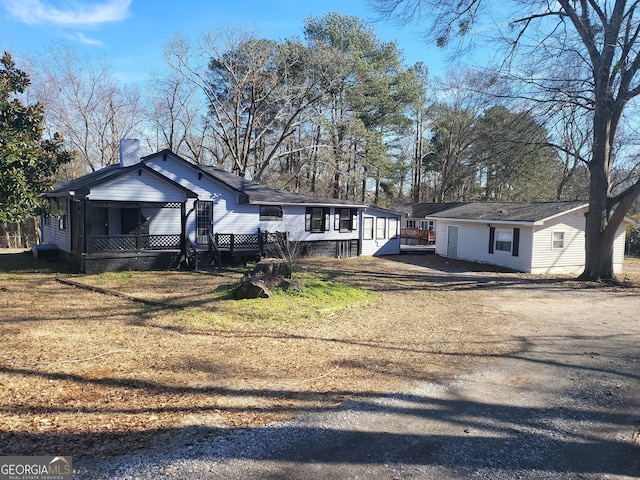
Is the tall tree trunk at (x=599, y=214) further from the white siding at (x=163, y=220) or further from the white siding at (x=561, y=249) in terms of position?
the white siding at (x=163, y=220)

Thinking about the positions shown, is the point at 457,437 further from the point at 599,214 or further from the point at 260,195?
the point at 260,195

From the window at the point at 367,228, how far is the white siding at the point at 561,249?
8462 millimetres

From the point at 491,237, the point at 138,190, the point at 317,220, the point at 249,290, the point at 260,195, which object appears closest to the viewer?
the point at 249,290

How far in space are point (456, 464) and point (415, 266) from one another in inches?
676

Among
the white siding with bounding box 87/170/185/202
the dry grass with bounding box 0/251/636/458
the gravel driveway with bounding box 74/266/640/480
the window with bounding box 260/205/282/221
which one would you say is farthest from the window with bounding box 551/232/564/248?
the white siding with bounding box 87/170/185/202

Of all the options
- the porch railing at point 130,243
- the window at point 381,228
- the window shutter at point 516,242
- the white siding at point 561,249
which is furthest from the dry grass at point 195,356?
the window at point 381,228

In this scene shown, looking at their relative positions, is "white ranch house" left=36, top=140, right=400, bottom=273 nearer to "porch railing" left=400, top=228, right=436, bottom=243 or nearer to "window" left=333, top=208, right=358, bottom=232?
"window" left=333, top=208, right=358, bottom=232

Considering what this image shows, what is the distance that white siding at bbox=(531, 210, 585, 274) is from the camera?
19750 mm

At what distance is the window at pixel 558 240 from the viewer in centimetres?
2014

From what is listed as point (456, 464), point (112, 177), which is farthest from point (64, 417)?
point (112, 177)

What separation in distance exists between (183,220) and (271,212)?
5504mm

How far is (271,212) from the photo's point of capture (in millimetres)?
21297

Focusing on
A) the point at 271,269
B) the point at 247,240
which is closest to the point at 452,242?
the point at 247,240

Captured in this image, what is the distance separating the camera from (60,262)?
17.6 metres
